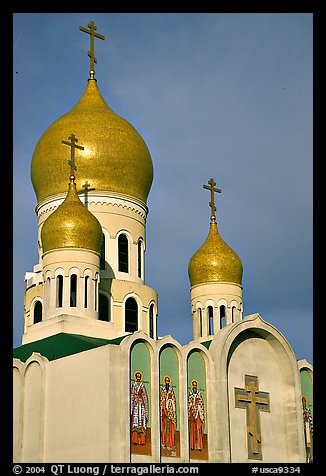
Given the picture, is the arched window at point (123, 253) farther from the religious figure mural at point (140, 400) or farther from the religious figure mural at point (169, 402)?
the religious figure mural at point (140, 400)

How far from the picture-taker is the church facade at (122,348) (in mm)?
18109

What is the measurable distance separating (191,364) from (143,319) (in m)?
4.13

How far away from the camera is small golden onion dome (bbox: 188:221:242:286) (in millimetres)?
24422

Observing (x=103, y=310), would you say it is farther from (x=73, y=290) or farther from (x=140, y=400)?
(x=140, y=400)

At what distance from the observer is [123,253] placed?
2439cm

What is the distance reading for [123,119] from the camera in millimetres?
25859

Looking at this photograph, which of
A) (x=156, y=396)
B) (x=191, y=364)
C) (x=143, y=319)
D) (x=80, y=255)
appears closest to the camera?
(x=156, y=396)

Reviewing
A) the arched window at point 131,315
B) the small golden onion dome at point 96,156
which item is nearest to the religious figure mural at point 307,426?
the arched window at point 131,315

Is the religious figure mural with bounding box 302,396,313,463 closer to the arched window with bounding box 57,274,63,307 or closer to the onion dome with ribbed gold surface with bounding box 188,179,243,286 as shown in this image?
the onion dome with ribbed gold surface with bounding box 188,179,243,286

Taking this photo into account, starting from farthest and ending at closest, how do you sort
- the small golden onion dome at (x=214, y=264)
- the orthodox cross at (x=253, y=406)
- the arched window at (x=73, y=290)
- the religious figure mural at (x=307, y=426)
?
1. the small golden onion dome at (x=214, y=264)
2. the arched window at (x=73, y=290)
3. the religious figure mural at (x=307, y=426)
4. the orthodox cross at (x=253, y=406)

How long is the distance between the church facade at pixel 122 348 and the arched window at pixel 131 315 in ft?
A: 0.09
